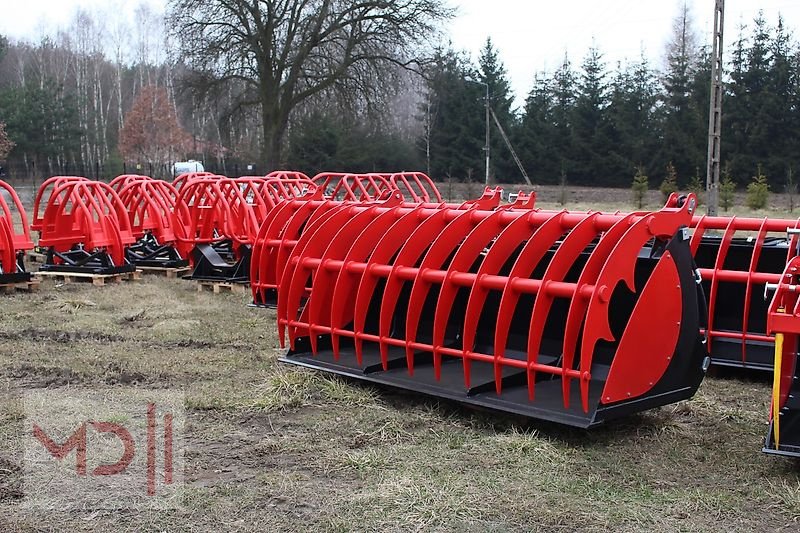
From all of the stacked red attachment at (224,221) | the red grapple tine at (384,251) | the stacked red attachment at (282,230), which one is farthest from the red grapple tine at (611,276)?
the stacked red attachment at (224,221)

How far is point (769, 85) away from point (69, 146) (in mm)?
32334

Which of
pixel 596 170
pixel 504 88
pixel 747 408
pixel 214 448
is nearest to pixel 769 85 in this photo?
pixel 596 170

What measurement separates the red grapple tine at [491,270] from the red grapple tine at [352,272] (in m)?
0.89

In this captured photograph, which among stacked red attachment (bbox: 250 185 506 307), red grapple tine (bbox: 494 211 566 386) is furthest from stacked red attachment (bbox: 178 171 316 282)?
red grapple tine (bbox: 494 211 566 386)

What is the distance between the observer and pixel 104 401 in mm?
→ 5648

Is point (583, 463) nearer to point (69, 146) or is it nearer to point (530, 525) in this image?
point (530, 525)

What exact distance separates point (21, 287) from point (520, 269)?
8147 millimetres

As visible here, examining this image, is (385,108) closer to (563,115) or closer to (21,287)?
(563,115)

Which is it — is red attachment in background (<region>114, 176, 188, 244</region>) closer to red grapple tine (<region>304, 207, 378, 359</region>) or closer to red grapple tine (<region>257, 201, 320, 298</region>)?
red grapple tine (<region>257, 201, 320, 298</region>)

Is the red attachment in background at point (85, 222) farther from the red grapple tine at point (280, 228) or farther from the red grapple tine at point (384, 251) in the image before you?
the red grapple tine at point (384, 251)

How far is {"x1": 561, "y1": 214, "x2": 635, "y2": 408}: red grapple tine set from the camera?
4.49 meters

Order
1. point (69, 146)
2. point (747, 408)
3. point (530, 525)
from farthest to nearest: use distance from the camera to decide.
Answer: point (69, 146), point (747, 408), point (530, 525)

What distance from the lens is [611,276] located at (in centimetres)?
446

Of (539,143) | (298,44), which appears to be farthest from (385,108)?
(539,143)
